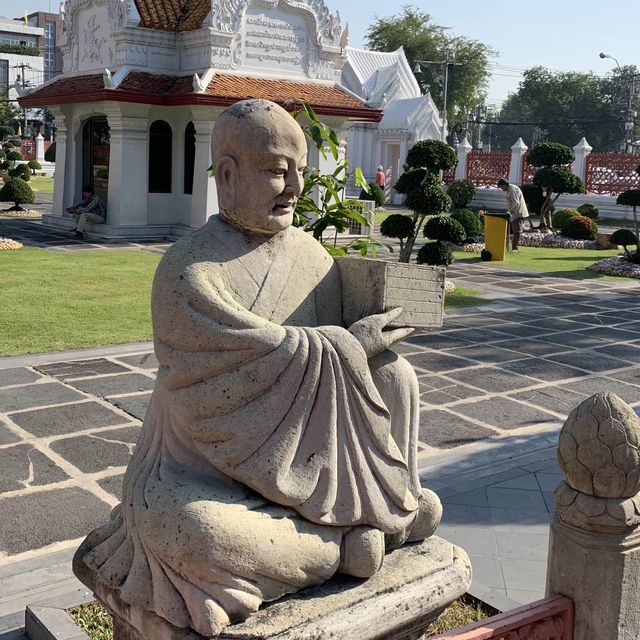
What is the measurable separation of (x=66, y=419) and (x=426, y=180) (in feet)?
27.5

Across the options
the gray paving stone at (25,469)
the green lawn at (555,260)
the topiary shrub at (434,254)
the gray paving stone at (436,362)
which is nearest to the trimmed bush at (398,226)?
the topiary shrub at (434,254)

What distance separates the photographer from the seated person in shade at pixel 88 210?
17641 millimetres

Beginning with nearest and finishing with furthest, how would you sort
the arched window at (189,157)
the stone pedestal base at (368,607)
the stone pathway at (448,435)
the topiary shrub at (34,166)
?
1. the stone pedestal base at (368,607)
2. the stone pathway at (448,435)
3. the arched window at (189,157)
4. the topiary shrub at (34,166)

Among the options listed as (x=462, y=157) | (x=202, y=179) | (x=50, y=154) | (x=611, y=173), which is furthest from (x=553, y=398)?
(x=50, y=154)

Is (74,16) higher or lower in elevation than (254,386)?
higher

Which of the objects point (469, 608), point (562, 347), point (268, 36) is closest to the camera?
point (469, 608)

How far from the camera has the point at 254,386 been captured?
2643 mm

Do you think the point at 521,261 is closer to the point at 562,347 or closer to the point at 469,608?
the point at 562,347

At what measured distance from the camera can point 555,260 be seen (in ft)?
61.5

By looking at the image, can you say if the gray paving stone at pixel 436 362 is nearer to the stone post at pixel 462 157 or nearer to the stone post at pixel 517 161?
the stone post at pixel 517 161

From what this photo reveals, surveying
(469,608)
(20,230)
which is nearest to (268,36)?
(20,230)

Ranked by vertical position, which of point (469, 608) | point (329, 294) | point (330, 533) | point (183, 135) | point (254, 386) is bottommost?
point (469, 608)

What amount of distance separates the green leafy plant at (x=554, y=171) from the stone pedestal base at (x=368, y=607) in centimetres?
2004

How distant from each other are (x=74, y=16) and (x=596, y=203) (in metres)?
18.5
